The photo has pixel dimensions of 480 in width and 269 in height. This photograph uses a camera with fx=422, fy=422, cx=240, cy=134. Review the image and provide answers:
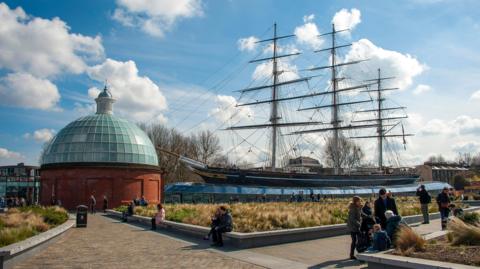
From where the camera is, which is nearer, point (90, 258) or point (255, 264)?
point (255, 264)

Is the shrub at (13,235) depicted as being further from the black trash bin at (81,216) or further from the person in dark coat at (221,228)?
the black trash bin at (81,216)

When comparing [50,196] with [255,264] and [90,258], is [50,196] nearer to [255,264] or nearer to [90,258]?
[90,258]

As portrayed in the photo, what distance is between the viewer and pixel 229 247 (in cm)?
1249

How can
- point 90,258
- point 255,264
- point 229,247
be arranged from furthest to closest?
1. point 229,247
2. point 90,258
3. point 255,264

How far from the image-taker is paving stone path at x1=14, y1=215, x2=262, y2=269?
9.75m

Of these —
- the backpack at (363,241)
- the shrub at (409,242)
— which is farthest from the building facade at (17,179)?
the shrub at (409,242)

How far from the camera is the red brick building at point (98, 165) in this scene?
123ft

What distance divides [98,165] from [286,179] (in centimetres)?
2767

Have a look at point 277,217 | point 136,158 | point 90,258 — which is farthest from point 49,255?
point 136,158

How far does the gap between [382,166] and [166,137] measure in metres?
43.0

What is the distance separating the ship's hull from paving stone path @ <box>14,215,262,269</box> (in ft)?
122

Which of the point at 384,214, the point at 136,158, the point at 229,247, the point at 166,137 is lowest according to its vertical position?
the point at 229,247

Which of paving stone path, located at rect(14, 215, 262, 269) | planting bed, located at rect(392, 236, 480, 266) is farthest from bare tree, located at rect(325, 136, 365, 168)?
planting bed, located at rect(392, 236, 480, 266)

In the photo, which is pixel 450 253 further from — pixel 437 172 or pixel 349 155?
pixel 437 172
